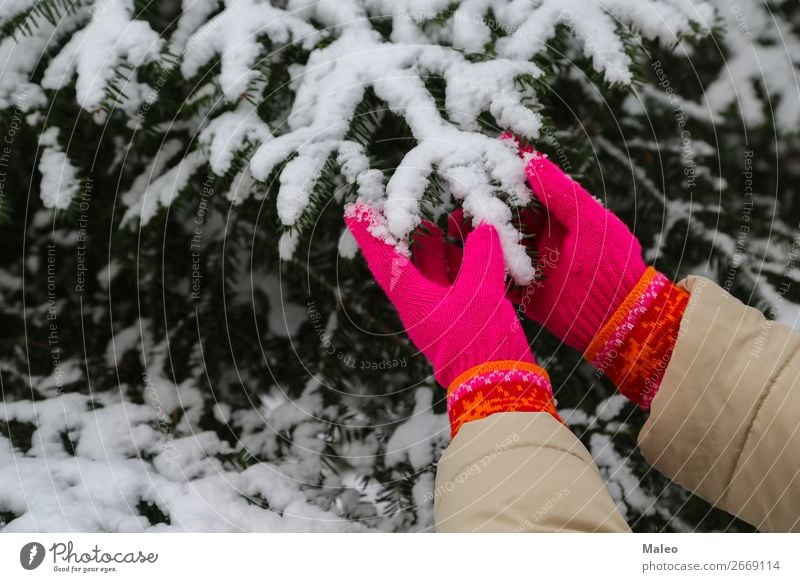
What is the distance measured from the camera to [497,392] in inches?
28.7

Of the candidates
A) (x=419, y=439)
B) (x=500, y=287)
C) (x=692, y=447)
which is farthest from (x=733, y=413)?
(x=419, y=439)

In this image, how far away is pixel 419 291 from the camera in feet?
2.61

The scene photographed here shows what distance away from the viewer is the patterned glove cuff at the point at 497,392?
72cm

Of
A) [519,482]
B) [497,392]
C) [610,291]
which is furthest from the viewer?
[610,291]

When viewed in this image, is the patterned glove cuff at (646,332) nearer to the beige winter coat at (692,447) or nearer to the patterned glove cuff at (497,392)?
the beige winter coat at (692,447)

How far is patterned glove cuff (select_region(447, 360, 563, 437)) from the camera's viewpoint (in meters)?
0.72

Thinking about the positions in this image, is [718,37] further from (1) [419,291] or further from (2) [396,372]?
(2) [396,372]

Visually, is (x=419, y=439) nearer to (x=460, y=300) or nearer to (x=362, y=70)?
(x=460, y=300)

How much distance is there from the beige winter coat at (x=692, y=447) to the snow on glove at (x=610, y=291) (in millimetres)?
49

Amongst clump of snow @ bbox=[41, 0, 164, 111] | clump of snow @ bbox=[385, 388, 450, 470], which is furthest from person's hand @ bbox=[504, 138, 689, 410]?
clump of snow @ bbox=[41, 0, 164, 111]

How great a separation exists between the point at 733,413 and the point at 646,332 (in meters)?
0.15

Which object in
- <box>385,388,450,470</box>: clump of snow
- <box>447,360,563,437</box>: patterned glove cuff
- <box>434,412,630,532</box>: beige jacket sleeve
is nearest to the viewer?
<box>434,412,630,532</box>: beige jacket sleeve

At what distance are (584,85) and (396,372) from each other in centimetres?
53
